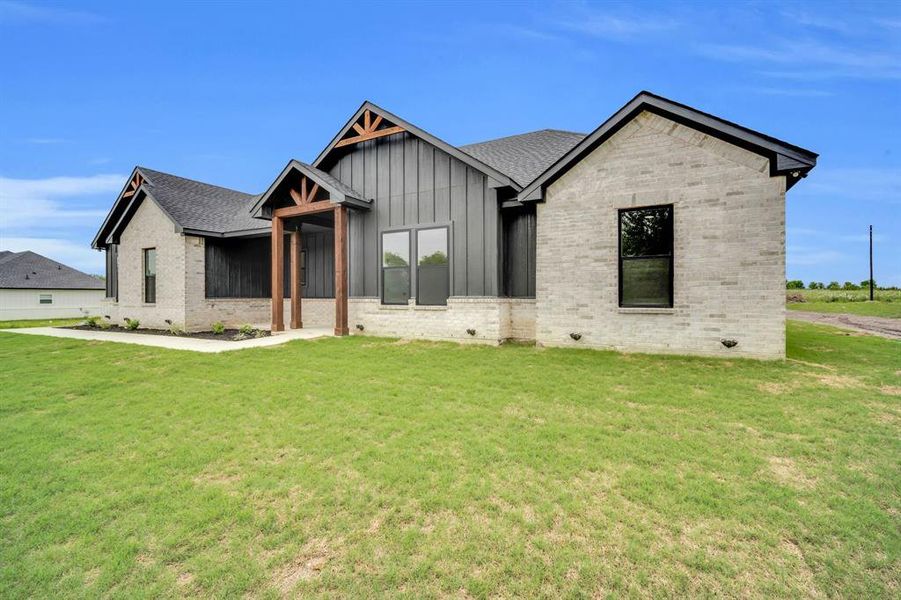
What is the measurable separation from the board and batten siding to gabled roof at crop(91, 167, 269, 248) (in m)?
4.61

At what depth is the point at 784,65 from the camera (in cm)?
1587

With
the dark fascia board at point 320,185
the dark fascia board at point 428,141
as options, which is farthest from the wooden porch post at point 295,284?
the dark fascia board at point 428,141

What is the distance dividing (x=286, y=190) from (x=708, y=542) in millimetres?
14119

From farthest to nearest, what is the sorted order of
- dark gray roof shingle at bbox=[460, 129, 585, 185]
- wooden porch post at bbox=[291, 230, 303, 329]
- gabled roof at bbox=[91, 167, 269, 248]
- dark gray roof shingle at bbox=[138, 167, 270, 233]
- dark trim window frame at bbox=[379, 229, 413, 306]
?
1. dark gray roof shingle at bbox=[138, 167, 270, 233]
2. gabled roof at bbox=[91, 167, 269, 248]
3. wooden porch post at bbox=[291, 230, 303, 329]
4. dark trim window frame at bbox=[379, 229, 413, 306]
5. dark gray roof shingle at bbox=[460, 129, 585, 185]

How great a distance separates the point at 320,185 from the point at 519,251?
6.62 metres

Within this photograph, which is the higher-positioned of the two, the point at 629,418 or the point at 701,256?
the point at 701,256

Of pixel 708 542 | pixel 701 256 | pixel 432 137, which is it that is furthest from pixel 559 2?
pixel 708 542

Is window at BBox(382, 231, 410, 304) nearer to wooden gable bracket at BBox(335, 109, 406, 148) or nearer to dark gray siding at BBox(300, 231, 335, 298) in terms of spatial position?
wooden gable bracket at BBox(335, 109, 406, 148)

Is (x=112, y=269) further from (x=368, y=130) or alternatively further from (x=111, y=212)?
(x=368, y=130)

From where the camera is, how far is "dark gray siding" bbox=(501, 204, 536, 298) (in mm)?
10680

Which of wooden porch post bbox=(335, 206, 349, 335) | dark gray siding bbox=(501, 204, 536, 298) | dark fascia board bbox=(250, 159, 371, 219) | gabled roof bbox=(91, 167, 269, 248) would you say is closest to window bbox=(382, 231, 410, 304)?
wooden porch post bbox=(335, 206, 349, 335)

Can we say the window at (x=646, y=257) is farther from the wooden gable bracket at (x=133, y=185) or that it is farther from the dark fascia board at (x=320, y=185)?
the wooden gable bracket at (x=133, y=185)

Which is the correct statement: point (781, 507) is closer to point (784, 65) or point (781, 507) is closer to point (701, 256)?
point (701, 256)

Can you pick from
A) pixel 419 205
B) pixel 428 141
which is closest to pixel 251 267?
pixel 419 205
